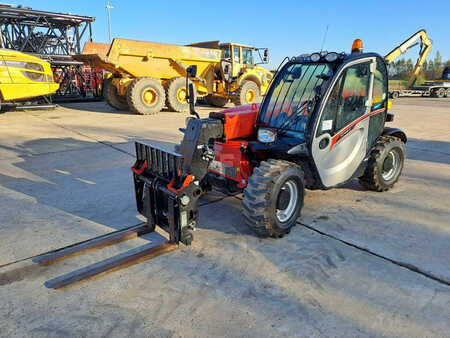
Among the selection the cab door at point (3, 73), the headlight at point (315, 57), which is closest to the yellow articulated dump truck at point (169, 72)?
the cab door at point (3, 73)

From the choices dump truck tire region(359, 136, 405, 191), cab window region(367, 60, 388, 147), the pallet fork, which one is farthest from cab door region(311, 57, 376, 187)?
the pallet fork

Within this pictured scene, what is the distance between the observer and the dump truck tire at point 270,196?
3.27m

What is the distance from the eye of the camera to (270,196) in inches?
129

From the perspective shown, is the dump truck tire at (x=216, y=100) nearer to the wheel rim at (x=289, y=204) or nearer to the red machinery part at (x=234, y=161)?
the red machinery part at (x=234, y=161)

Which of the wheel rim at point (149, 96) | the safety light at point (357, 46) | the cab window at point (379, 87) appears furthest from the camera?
the wheel rim at point (149, 96)

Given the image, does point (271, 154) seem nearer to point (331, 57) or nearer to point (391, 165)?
point (331, 57)

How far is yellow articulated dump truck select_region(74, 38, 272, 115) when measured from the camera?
1282cm

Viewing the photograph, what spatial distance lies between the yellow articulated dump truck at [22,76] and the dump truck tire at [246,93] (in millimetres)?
7835

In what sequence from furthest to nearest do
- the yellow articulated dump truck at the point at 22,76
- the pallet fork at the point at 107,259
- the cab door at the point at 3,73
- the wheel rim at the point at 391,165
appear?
the yellow articulated dump truck at the point at 22,76 < the cab door at the point at 3,73 < the wheel rim at the point at 391,165 < the pallet fork at the point at 107,259

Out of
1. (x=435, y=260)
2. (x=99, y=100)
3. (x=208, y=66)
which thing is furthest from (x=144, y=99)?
(x=435, y=260)

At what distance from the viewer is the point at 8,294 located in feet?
8.74

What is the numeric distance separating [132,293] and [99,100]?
61.9 feet

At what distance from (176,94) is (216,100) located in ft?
11.2

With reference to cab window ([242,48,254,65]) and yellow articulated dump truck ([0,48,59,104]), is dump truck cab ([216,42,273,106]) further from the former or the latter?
yellow articulated dump truck ([0,48,59,104])
